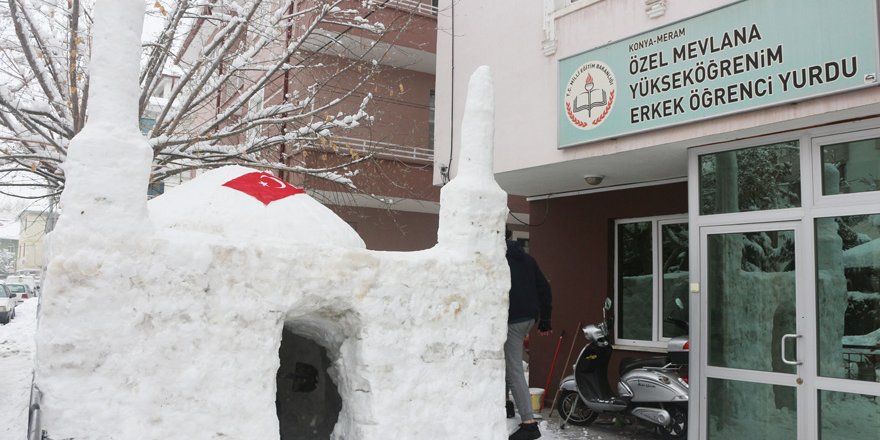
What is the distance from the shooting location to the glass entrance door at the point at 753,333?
6039 mm

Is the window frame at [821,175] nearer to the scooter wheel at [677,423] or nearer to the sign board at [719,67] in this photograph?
the sign board at [719,67]

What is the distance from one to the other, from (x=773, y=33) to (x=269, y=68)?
5.50 meters

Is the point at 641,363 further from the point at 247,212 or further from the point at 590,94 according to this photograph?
the point at 247,212

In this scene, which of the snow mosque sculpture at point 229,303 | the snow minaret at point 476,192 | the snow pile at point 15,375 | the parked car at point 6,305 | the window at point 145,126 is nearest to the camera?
the snow mosque sculpture at point 229,303

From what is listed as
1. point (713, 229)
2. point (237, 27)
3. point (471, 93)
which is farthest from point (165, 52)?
point (713, 229)

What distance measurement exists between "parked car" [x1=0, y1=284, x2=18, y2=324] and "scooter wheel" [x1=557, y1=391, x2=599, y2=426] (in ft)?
78.7

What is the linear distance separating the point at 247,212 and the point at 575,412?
5.58m

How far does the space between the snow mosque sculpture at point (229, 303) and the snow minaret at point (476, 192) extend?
2 centimetres

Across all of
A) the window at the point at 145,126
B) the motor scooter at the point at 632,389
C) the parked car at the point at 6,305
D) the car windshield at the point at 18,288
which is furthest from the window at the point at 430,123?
the car windshield at the point at 18,288

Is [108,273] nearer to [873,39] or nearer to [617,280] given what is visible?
[873,39]

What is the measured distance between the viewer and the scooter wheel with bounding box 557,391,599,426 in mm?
8250

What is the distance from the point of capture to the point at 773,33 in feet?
19.6

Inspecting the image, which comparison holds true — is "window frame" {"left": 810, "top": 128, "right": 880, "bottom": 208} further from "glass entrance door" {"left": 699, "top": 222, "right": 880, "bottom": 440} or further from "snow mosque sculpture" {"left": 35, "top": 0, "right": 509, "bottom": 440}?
"snow mosque sculpture" {"left": 35, "top": 0, "right": 509, "bottom": 440}

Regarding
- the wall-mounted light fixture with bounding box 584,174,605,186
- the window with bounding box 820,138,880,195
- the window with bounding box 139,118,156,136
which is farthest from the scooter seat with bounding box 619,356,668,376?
the window with bounding box 139,118,156,136
